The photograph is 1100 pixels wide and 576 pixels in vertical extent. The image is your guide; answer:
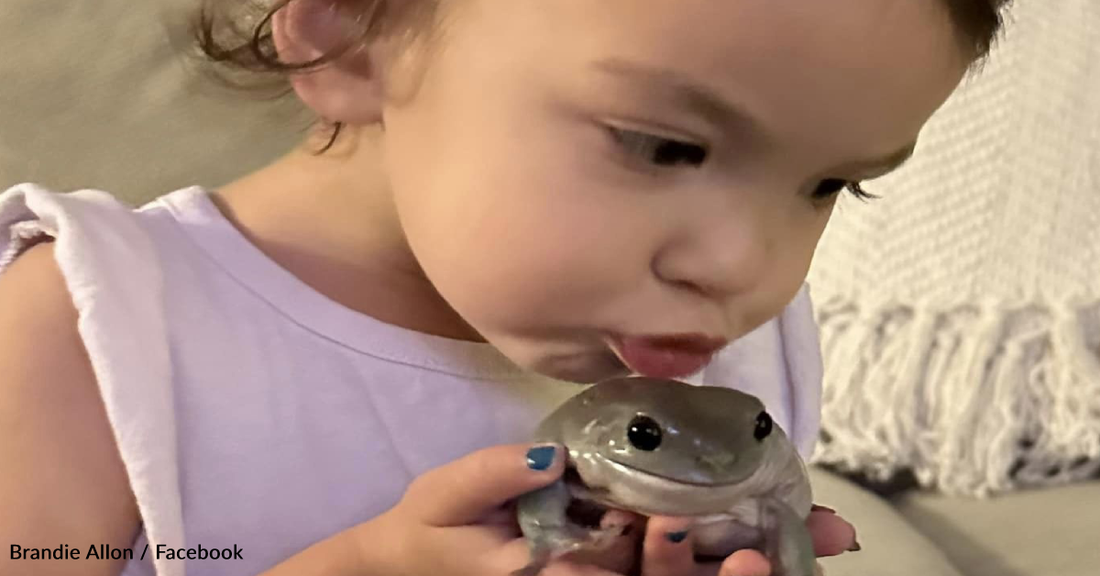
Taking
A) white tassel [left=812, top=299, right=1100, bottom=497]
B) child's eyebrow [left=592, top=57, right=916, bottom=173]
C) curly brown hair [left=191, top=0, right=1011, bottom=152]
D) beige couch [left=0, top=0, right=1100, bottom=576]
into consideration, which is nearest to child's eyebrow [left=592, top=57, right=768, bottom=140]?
child's eyebrow [left=592, top=57, right=916, bottom=173]

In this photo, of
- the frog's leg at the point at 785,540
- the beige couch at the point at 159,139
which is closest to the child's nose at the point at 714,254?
the frog's leg at the point at 785,540

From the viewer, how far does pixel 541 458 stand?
1.29ft

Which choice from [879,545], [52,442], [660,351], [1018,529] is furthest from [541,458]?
[1018,529]

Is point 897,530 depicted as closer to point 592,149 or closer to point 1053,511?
point 1053,511

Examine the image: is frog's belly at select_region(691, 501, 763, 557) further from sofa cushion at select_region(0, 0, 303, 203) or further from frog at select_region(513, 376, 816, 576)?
sofa cushion at select_region(0, 0, 303, 203)

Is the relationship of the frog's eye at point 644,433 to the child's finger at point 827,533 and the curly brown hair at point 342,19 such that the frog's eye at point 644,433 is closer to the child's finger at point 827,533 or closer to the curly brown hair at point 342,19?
the child's finger at point 827,533

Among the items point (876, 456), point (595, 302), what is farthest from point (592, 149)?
point (876, 456)

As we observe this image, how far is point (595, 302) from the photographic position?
49 centimetres

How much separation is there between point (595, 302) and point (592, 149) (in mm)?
64

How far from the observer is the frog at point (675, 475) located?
369 mm

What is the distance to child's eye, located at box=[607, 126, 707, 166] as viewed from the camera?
47 cm

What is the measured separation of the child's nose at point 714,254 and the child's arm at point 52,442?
0.26m

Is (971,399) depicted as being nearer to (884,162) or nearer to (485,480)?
(884,162)

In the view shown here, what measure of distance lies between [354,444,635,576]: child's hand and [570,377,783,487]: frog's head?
0.07 ft
